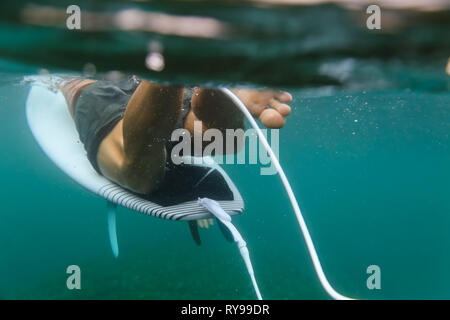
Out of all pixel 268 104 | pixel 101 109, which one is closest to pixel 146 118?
pixel 268 104

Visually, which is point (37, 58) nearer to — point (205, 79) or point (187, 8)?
point (205, 79)

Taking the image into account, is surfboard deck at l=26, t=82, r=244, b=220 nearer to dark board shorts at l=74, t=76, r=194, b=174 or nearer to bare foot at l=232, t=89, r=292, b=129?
dark board shorts at l=74, t=76, r=194, b=174

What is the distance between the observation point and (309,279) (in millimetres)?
10703

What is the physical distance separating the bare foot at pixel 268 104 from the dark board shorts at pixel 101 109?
0.84 metres

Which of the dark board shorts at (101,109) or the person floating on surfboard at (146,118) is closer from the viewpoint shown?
the person floating on surfboard at (146,118)

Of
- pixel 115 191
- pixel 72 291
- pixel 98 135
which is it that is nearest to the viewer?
pixel 98 135

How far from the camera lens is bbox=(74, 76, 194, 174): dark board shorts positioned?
9.55ft

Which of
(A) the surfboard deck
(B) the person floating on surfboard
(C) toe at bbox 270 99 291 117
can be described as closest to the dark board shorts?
(B) the person floating on surfboard

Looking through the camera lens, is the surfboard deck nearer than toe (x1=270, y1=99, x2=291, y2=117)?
No

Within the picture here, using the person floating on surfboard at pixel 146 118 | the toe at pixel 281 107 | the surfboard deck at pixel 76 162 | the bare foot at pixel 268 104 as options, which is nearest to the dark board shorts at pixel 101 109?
the person floating on surfboard at pixel 146 118

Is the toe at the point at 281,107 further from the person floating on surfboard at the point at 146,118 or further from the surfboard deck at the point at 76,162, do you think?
the surfboard deck at the point at 76,162

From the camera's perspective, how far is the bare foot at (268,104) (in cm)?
169
